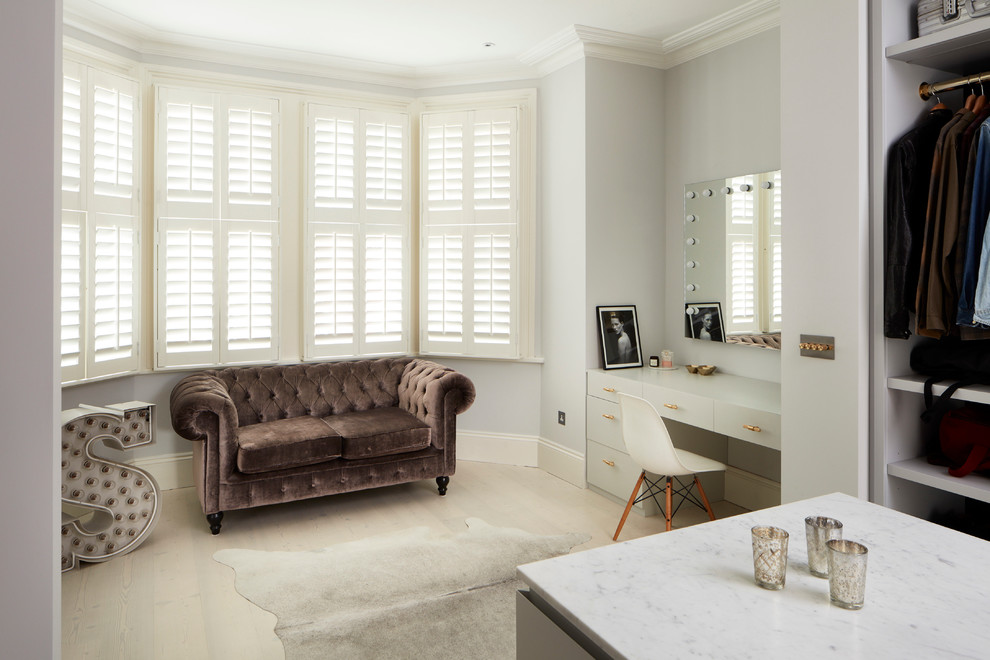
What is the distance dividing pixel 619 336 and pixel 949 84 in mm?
2280

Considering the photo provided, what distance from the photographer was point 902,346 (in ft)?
8.19

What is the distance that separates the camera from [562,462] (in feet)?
14.8

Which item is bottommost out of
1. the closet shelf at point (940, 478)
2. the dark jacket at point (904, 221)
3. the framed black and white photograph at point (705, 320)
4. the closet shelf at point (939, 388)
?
the closet shelf at point (940, 478)

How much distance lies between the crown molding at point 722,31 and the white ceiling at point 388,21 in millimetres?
44

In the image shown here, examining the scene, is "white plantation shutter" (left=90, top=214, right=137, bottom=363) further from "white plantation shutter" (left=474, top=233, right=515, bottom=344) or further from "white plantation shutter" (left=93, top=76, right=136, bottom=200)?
"white plantation shutter" (left=474, top=233, right=515, bottom=344)

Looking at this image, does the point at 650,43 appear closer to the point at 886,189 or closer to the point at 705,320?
the point at 705,320

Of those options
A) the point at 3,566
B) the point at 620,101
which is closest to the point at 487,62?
the point at 620,101

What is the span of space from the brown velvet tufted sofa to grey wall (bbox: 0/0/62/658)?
2096mm

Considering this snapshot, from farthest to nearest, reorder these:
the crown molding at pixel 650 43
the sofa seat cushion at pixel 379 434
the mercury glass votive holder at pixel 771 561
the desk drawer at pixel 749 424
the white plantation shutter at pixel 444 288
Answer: the white plantation shutter at pixel 444 288 < the sofa seat cushion at pixel 379 434 < the crown molding at pixel 650 43 < the desk drawer at pixel 749 424 < the mercury glass votive holder at pixel 771 561

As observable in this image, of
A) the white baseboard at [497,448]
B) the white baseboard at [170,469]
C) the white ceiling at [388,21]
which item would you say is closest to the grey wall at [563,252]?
the white baseboard at [497,448]

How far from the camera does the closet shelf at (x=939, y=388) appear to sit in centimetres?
224

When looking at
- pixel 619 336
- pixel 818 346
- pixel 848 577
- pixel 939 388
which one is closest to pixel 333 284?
pixel 619 336

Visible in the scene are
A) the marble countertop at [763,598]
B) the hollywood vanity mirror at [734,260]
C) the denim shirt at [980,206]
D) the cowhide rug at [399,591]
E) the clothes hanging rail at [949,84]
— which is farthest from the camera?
the hollywood vanity mirror at [734,260]

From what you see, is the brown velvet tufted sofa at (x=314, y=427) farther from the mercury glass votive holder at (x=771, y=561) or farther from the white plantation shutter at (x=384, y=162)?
the mercury glass votive holder at (x=771, y=561)
